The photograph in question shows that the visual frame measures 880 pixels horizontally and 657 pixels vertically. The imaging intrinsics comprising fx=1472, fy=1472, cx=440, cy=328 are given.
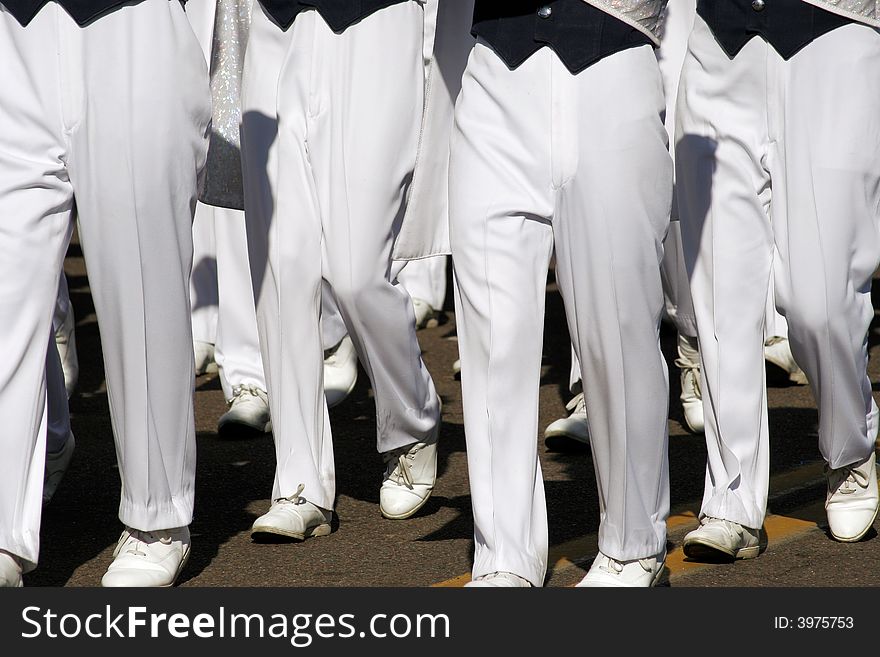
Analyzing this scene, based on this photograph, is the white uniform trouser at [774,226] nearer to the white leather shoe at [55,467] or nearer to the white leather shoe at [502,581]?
the white leather shoe at [502,581]

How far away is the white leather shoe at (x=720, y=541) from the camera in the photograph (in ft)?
13.0

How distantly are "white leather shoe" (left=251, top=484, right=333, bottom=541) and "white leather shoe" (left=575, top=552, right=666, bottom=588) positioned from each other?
3.19ft

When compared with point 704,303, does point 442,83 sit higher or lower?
higher

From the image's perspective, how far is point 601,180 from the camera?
11.2ft

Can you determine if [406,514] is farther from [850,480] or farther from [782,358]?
[782,358]

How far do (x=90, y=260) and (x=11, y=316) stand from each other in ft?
0.81

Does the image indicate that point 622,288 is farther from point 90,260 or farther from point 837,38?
point 90,260

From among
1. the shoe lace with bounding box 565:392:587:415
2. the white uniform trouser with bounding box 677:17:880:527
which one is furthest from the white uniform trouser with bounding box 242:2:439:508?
the shoe lace with bounding box 565:392:587:415

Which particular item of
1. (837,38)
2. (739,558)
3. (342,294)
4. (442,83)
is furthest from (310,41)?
(739,558)

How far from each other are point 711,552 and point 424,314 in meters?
3.97

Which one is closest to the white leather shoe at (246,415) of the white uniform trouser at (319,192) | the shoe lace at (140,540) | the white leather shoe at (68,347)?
the white leather shoe at (68,347)

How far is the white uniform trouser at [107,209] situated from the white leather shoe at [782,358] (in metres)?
3.27

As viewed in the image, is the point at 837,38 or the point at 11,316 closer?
the point at 11,316

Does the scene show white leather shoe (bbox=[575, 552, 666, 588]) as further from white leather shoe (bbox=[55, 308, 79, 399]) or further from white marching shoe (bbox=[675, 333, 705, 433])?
white leather shoe (bbox=[55, 308, 79, 399])
